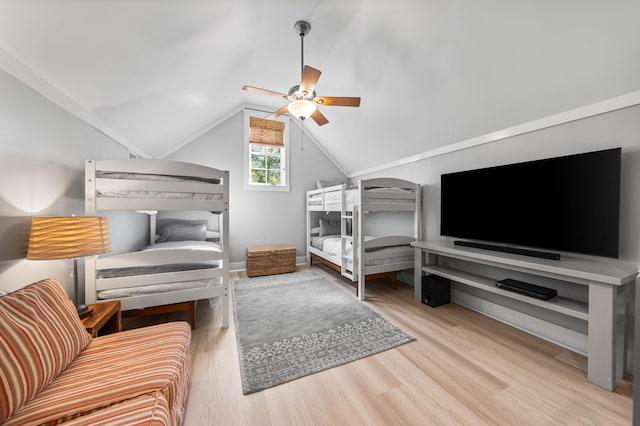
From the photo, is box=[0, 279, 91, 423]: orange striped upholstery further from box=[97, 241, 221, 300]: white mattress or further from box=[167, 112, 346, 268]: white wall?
box=[167, 112, 346, 268]: white wall

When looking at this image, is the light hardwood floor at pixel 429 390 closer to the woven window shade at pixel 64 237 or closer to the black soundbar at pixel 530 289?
the black soundbar at pixel 530 289

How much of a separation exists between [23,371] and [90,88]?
202cm

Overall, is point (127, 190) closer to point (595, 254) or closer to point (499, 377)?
point (499, 377)

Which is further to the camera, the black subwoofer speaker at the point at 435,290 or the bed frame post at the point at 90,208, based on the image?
the black subwoofer speaker at the point at 435,290

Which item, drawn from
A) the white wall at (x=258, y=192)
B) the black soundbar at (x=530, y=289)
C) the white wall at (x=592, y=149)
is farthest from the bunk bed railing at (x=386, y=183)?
the white wall at (x=258, y=192)

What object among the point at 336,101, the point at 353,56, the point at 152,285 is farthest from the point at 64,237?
the point at 353,56

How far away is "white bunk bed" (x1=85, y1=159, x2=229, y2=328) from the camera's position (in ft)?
6.25

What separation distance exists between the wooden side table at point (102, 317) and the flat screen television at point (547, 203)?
326 centimetres

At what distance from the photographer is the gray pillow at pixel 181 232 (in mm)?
3727

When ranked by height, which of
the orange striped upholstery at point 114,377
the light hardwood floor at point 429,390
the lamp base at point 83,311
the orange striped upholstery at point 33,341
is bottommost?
the light hardwood floor at point 429,390

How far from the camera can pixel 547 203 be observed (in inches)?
79.7

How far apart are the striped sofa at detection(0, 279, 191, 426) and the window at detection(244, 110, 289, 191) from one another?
3.46 m

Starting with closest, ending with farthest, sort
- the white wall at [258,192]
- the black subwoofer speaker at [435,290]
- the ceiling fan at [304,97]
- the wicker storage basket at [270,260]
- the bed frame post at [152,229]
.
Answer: the ceiling fan at [304,97] < the black subwoofer speaker at [435,290] < the bed frame post at [152,229] < the wicker storage basket at [270,260] < the white wall at [258,192]

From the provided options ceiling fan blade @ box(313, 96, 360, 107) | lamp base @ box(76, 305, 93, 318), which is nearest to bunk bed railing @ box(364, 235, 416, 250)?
ceiling fan blade @ box(313, 96, 360, 107)
